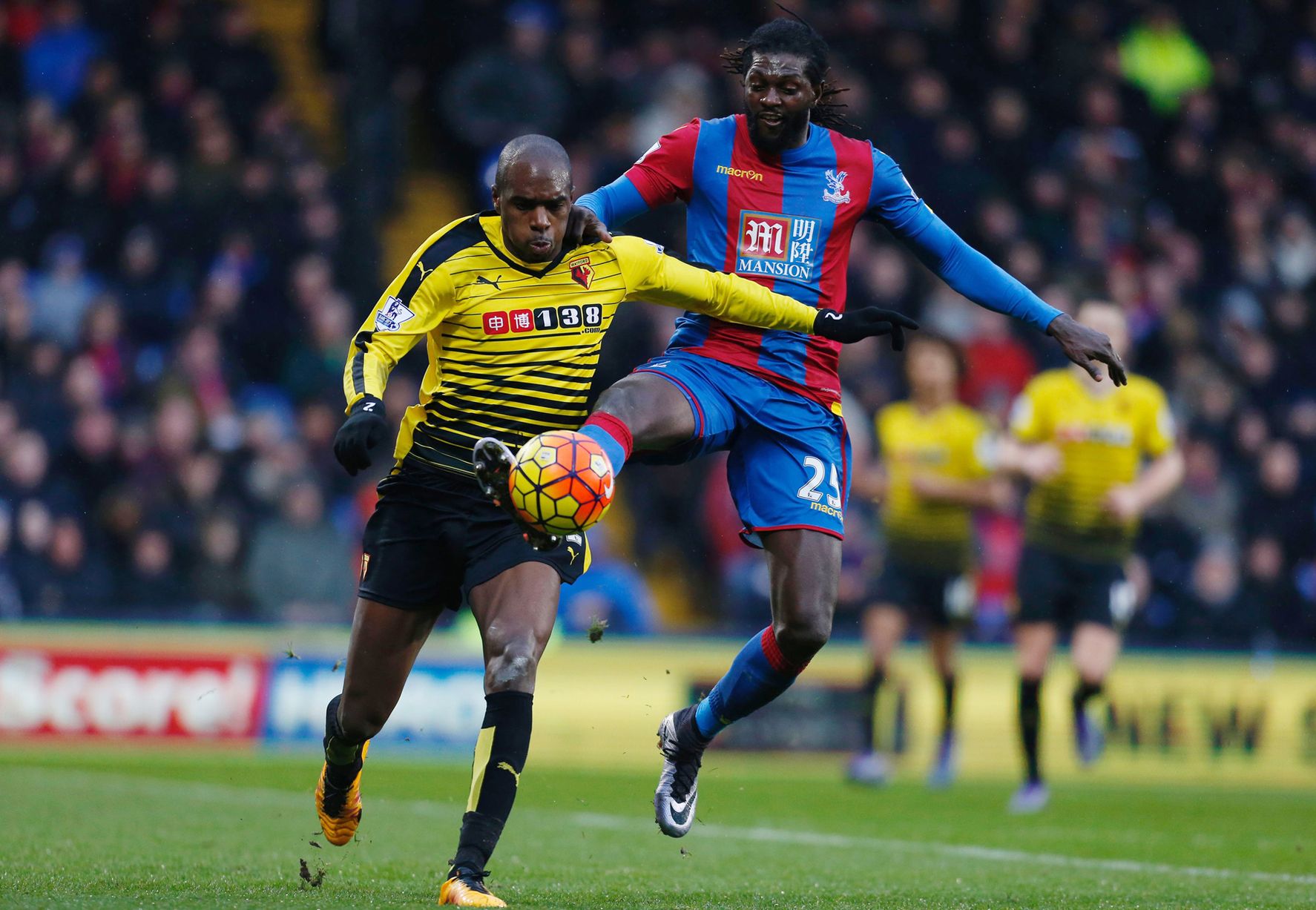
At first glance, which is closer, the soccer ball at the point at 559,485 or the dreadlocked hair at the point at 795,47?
the soccer ball at the point at 559,485

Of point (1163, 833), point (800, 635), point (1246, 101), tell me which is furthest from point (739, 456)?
point (1246, 101)

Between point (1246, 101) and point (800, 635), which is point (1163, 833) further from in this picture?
point (1246, 101)

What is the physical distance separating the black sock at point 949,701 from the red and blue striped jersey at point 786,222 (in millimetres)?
5249

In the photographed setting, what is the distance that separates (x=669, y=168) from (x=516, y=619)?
182 cm

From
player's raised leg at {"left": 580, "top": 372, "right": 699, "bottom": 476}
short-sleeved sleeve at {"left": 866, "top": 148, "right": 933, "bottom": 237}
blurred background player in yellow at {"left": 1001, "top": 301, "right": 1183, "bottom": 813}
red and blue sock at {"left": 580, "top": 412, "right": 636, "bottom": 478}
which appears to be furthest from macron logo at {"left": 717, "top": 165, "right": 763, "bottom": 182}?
blurred background player in yellow at {"left": 1001, "top": 301, "right": 1183, "bottom": 813}

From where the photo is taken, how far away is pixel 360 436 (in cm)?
482

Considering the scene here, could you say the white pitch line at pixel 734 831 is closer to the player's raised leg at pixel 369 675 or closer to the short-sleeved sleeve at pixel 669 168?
the player's raised leg at pixel 369 675

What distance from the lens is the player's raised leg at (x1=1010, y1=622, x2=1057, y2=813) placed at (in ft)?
31.9

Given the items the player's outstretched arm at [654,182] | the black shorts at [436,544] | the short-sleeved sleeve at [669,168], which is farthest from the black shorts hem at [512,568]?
the short-sleeved sleeve at [669,168]

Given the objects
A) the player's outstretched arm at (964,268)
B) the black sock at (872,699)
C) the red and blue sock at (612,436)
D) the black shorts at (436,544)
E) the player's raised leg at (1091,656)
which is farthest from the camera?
the black sock at (872,699)

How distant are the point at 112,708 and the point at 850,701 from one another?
4.98 metres

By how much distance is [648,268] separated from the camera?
18.3 feet

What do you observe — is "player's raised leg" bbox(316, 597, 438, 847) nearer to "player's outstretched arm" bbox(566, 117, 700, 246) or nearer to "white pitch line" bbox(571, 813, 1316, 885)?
"player's outstretched arm" bbox(566, 117, 700, 246)

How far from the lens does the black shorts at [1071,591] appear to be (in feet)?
31.8
